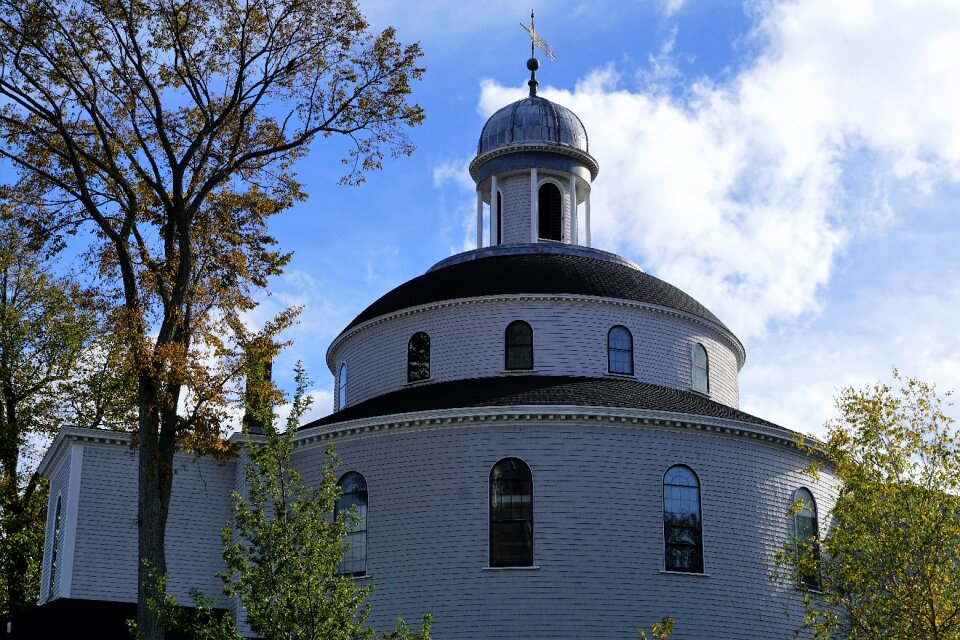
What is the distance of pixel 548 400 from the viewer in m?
28.7

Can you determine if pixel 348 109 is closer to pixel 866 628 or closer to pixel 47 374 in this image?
pixel 866 628

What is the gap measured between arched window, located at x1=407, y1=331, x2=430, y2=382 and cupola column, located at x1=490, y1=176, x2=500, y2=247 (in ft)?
22.3

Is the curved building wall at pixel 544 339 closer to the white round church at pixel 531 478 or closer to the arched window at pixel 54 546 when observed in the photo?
the white round church at pixel 531 478

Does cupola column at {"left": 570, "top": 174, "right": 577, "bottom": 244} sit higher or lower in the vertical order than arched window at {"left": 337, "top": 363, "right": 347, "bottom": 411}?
higher

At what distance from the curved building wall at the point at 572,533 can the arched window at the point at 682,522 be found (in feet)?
0.65

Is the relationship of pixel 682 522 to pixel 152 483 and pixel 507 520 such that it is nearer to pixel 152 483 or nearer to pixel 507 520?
pixel 507 520

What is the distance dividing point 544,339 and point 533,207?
7.46m

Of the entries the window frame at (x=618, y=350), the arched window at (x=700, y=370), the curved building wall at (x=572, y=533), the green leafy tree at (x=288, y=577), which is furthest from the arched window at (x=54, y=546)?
the arched window at (x=700, y=370)

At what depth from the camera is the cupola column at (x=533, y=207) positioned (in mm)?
38500

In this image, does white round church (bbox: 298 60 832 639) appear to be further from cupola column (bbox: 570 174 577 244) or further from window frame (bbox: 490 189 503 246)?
window frame (bbox: 490 189 503 246)

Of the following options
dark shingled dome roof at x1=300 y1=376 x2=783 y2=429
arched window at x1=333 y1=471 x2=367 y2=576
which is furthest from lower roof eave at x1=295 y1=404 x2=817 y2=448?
arched window at x1=333 y1=471 x2=367 y2=576

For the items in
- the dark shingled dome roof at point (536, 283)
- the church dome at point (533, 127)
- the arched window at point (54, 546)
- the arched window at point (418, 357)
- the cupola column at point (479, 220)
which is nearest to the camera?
the arched window at point (54, 546)

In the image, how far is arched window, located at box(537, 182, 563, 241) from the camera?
39469 millimetres

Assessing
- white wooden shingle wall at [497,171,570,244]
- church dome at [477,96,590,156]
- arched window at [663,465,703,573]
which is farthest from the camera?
church dome at [477,96,590,156]
